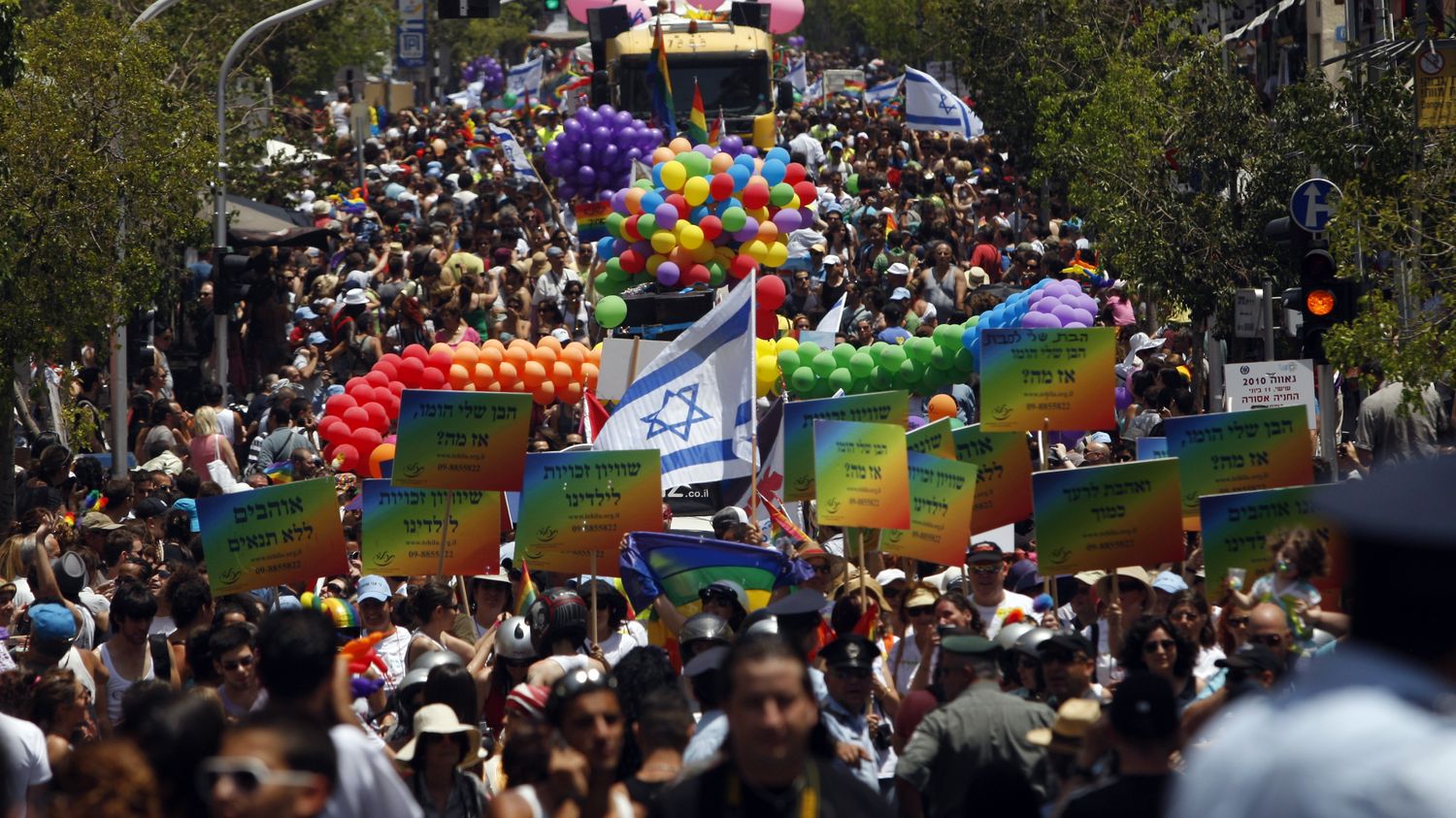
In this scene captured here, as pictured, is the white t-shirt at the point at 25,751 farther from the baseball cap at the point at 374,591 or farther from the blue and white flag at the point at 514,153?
the blue and white flag at the point at 514,153

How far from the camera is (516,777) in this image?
5539mm

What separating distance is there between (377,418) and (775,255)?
469 centimetres

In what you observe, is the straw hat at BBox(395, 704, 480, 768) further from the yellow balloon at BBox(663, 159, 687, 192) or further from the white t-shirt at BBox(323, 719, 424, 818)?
the yellow balloon at BBox(663, 159, 687, 192)

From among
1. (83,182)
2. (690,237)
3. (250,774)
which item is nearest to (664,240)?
(690,237)

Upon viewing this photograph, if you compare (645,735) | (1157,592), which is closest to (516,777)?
(645,735)

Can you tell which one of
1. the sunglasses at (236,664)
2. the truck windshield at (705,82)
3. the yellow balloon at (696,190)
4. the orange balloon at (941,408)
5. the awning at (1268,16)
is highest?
the awning at (1268,16)

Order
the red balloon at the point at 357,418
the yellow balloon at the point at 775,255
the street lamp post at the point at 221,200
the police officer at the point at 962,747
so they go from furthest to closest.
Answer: the street lamp post at the point at 221,200, the yellow balloon at the point at 775,255, the red balloon at the point at 357,418, the police officer at the point at 962,747

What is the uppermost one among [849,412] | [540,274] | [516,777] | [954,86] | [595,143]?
[954,86]

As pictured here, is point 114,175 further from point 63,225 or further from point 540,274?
point 540,274

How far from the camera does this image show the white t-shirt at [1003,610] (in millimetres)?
8891

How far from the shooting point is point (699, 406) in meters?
12.5

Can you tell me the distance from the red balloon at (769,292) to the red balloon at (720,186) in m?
0.88

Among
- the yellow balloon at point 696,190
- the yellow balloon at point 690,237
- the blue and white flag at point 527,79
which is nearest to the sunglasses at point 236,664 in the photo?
the yellow balloon at point 690,237

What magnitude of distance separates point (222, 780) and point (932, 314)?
17.2 m
